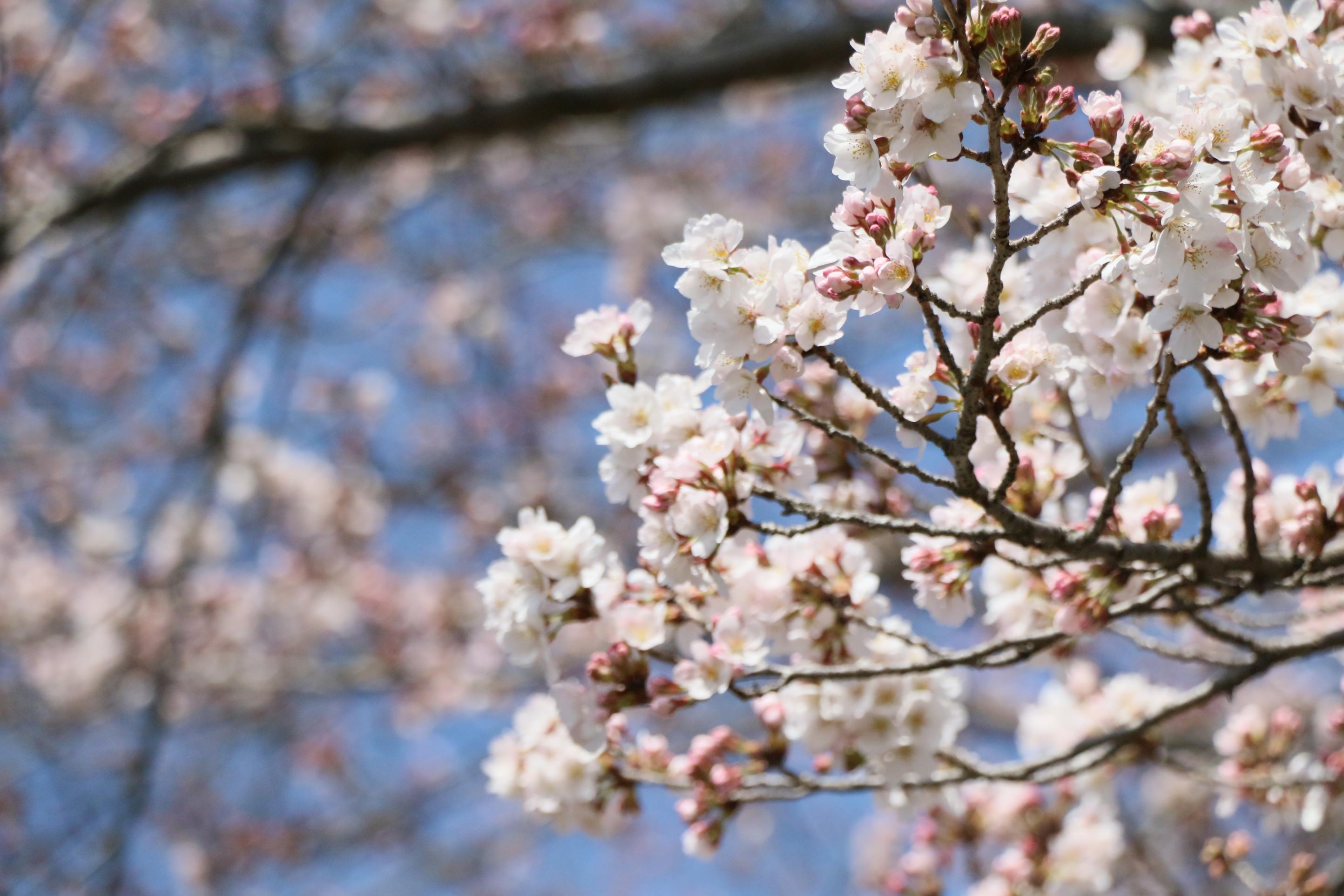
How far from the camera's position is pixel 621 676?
1.70 metres

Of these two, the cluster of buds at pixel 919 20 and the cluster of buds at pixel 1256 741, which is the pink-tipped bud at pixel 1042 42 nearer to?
the cluster of buds at pixel 919 20

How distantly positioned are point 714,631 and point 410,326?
24.6ft

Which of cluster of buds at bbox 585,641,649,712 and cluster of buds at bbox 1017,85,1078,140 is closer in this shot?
cluster of buds at bbox 1017,85,1078,140

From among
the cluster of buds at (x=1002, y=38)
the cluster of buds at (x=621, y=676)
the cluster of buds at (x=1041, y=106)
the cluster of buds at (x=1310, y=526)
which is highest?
the cluster of buds at (x=1002, y=38)

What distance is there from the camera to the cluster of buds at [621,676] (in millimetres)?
1685

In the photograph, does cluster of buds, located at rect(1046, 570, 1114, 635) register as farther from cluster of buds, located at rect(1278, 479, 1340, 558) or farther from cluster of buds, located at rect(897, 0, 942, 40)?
cluster of buds, located at rect(897, 0, 942, 40)

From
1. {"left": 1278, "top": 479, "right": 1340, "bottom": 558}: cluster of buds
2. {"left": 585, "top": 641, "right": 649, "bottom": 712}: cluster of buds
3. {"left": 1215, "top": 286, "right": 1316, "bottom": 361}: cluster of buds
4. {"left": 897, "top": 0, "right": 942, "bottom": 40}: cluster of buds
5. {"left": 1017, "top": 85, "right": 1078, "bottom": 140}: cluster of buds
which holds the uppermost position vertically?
{"left": 897, "top": 0, "right": 942, "bottom": 40}: cluster of buds

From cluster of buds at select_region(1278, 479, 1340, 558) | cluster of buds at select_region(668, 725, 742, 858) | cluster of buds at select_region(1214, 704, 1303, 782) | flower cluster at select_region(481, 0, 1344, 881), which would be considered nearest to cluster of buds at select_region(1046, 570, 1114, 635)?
flower cluster at select_region(481, 0, 1344, 881)

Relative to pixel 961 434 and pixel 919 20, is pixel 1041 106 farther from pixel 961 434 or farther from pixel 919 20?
pixel 961 434

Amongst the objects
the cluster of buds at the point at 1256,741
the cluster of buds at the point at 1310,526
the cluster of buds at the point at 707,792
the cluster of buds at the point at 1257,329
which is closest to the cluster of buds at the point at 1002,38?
the cluster of buds at the point at 1257,329

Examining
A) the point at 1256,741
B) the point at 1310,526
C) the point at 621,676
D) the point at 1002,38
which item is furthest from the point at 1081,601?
the point at 1256,741

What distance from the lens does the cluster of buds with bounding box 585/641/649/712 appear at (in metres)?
1.68

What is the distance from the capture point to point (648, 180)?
8297 millimetres

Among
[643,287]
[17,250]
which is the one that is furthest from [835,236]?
[643,287]
